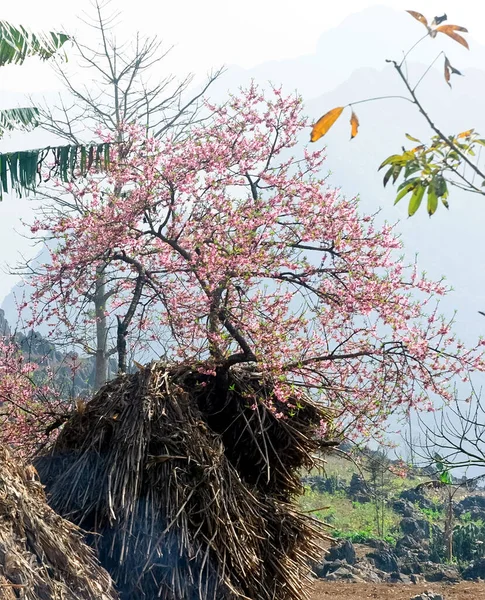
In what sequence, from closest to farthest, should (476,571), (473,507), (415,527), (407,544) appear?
(476,571), (407,544), (415,527), (473,507)

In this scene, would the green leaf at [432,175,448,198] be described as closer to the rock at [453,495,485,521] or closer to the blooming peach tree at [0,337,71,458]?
the blooming peach tree at [0,337,71,458]

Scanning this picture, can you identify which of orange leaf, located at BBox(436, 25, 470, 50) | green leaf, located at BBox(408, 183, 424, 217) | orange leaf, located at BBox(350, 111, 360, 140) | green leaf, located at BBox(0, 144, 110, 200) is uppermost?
green leaf, located at BBox(0, 144, 110, 200)

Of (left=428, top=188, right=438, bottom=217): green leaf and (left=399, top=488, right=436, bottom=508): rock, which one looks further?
(left=399, top=488, right=436, bottom=508): rock

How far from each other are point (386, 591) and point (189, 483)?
658 centimetres

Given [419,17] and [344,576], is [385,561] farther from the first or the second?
[419,17]

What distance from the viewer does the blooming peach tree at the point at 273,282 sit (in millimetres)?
7555

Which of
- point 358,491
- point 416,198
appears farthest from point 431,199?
point 358,491

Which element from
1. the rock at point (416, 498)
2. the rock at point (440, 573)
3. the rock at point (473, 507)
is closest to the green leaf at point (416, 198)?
the rock at point (440, 573)

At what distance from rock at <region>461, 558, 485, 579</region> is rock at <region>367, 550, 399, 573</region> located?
142cm

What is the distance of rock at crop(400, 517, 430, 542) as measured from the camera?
20797 millimetres

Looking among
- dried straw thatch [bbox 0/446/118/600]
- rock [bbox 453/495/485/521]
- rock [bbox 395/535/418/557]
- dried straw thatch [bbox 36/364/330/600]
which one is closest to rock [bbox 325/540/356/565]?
rock [bbox 395/535/418/557]

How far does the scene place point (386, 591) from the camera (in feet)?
37.5

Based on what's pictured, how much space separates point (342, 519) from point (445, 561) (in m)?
6.62

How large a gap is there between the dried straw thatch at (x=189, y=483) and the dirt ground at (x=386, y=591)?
3645 millimetres
